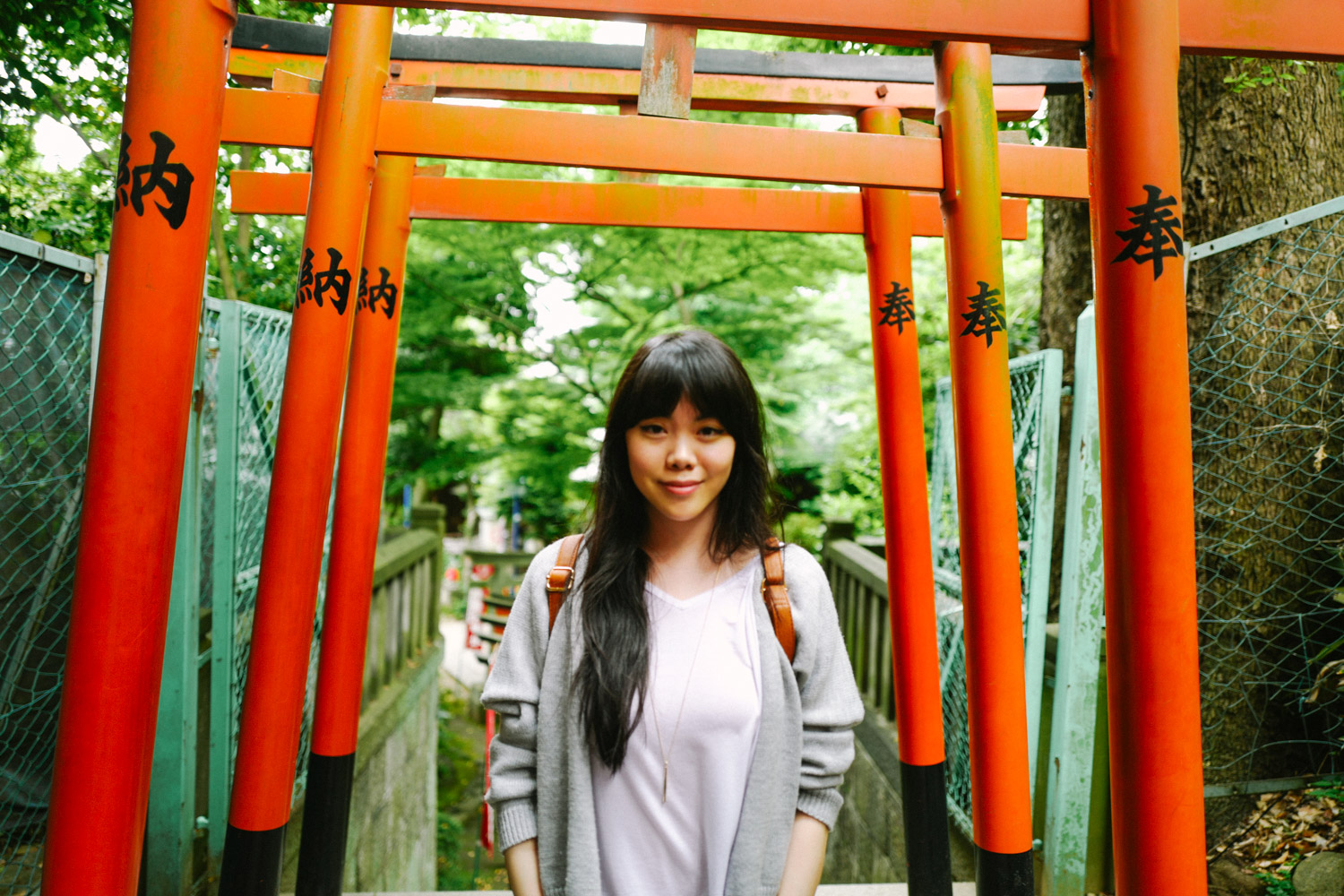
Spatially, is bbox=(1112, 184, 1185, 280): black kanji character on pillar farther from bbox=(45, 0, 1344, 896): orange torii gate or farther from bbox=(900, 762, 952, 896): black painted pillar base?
bbox=(900, 762, 952, 896): black painted pillar base

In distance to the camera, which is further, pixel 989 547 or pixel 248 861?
pixel 248 861

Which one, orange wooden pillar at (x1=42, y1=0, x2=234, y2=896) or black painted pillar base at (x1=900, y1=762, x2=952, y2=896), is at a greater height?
orange wooden pillar at (x1=42, y1=0, x2=234, y2=896)

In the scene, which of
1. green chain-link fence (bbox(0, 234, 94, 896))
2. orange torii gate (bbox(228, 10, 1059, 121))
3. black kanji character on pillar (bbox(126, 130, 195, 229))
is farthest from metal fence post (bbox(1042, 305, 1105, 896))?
green chain-link fence (bbox(0, 234, 94, 896))

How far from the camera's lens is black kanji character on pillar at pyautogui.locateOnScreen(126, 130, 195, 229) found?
1.41 metres

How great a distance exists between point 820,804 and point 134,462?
139cm

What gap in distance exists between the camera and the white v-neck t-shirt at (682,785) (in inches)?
56.6

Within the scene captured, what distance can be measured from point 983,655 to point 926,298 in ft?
20.5

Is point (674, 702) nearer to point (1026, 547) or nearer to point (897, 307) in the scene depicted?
point (897, 307)

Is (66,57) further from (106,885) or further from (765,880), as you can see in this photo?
(765,880)

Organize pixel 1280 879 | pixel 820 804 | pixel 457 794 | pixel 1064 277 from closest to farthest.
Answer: pixel 820 804 → pixel 1280 879 → pixel 1064 277 → pixel 457 794

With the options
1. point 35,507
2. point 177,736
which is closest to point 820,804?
point 177,736

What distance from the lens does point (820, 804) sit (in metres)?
1.51

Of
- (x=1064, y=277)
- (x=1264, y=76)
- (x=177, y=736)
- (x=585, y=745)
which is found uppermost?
(x=1264, y=76)

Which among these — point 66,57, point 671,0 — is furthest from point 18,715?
point 66,57
